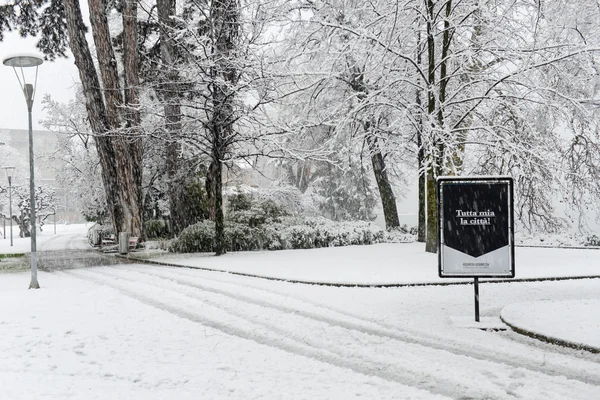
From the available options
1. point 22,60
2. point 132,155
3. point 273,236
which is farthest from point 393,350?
point 132,155

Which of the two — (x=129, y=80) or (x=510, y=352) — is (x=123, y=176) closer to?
(x=129, y=80)

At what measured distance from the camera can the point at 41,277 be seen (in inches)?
578

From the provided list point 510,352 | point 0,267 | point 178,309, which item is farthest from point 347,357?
point 0,267

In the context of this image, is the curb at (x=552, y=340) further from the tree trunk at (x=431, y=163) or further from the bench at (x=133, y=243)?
the bench at (x=133, y=243)

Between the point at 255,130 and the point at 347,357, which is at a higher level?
the point at 255,130

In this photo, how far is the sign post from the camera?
7590 millimetres

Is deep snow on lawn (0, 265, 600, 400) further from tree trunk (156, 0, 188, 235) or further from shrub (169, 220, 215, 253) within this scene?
tree trunk (156, 0, 188, 235)

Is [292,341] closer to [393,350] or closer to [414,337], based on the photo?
[393,350]

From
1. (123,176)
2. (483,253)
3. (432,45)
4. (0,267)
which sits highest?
(432,45)

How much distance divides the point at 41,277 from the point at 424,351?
11.8 metres

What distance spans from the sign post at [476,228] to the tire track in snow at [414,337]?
1205mm

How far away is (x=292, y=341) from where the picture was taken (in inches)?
267

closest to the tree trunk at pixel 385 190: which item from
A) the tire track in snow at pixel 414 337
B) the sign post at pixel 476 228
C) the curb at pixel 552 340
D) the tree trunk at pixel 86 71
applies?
the tree trunk at pixel 86 71

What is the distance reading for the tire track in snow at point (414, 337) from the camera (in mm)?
5480
